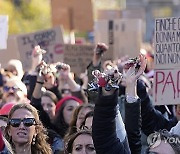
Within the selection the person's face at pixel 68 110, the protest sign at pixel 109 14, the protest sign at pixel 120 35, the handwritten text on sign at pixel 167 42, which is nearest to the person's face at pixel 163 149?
the handwritten text on sign at pixel 167 42

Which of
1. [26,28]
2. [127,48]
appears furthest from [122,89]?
[26,28]

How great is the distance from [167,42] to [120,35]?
670 cm

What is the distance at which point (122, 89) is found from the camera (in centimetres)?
855

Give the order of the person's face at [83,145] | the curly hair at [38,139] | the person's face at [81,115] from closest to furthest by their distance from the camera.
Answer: the person's face at [83,145], the curly hair at [38,139], the person's face at [81,115]

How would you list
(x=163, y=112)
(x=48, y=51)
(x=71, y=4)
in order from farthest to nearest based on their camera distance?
(x=71, y=4)
(x=48, y=51)
(x=163, y=112)

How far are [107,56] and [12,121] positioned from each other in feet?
20.0

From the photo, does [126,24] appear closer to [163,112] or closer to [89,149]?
[163,112]

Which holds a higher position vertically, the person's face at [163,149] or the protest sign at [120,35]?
the protest sign at [120,35]

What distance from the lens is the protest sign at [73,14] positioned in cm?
1421

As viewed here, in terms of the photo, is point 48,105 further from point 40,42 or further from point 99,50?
point 40,42

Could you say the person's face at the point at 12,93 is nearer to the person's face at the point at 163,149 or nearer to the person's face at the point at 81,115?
the person's face at the point at 81,115

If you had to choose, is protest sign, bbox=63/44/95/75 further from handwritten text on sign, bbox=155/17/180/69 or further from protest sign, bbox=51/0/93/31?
handwritten text on sign, bbox=155/17/180/69

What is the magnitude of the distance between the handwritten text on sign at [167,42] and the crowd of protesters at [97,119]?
0.28 metres

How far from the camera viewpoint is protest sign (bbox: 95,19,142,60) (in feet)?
43.1
